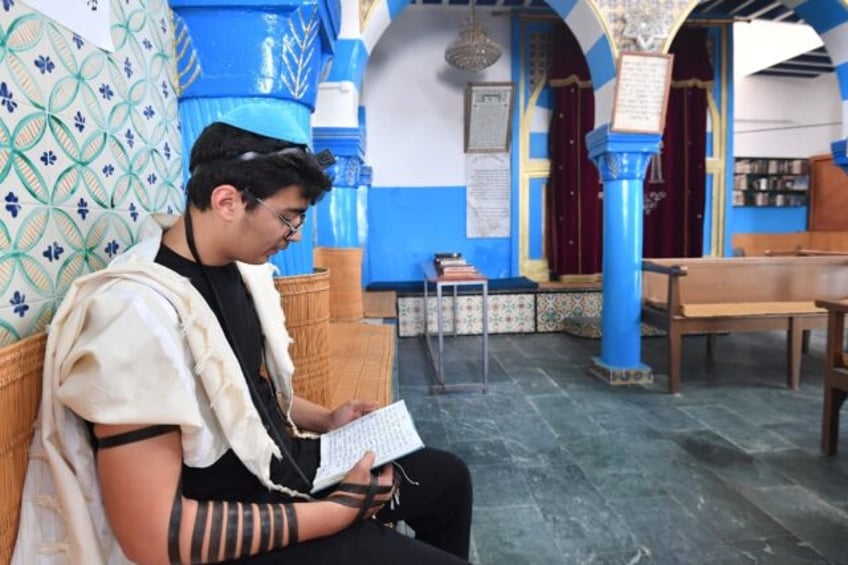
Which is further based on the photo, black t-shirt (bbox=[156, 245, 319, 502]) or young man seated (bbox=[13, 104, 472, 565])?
black t-shirt (bbox=[156, 245, 319, 502])

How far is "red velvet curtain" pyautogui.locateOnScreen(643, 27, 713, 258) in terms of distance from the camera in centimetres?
642

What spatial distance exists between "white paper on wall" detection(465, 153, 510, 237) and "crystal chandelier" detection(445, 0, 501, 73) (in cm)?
117

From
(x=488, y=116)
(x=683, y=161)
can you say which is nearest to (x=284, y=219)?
(x=488, y=116)

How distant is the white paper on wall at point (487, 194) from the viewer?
6.40 metres

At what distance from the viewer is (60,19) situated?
1.03 m

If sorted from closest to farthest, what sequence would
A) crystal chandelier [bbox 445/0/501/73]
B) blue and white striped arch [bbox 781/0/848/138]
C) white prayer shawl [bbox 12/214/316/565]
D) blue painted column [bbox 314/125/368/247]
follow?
white prayer shawl [bbox 12/214/316/565]
blue and white striped arch [bbox 781/0/848/138]
blue painted column [bbox 314/125/368/247]
crystal chandelier [bbox 445/0/501/73]

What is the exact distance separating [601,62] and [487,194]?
2581mm

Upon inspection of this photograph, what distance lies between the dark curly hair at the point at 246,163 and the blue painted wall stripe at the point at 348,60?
3.16 m

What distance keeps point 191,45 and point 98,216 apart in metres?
0.66

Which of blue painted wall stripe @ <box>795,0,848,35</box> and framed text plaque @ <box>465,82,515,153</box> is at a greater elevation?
blue painted wall stripe @ <box>795,0,848,35</box>

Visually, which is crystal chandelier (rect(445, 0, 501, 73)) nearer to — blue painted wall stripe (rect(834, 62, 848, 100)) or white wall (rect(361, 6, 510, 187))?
white wall (rect(361, 6, 510, 187))

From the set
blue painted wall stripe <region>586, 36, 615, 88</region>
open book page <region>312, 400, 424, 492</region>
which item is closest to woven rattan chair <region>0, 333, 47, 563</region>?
open book page <region>312, 400, 424, 492</region>

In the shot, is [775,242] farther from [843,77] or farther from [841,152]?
[843,77]

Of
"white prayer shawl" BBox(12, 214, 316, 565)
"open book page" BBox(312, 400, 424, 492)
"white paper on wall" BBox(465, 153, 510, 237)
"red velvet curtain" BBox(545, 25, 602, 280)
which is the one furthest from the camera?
"white paper on wall" BBox(465, 153, 510, 237)
